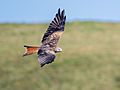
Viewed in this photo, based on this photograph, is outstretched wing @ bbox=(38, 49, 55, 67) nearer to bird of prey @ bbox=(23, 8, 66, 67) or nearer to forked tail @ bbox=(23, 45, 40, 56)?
bird of prey @ bbox=(23, 8, 66, 67)

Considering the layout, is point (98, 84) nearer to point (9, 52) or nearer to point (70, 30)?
point (9, 52)

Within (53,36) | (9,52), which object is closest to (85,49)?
(9,52)

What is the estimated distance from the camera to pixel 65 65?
40781 mm

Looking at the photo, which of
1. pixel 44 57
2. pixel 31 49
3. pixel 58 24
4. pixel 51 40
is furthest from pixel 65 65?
pixel 44 57

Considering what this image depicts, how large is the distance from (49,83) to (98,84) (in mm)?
3595

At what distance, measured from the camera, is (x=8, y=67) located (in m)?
39.3

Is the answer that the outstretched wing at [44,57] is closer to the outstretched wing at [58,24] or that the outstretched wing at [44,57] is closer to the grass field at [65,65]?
the outstretched wing at [58,24]

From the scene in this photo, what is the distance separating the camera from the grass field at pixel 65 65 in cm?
3819

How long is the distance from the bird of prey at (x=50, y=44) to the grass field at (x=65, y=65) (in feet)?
97.7

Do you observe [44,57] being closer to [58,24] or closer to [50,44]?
[50,44]

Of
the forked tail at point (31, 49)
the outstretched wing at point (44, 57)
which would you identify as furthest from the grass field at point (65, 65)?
the outstretched wing at point (44, 57)

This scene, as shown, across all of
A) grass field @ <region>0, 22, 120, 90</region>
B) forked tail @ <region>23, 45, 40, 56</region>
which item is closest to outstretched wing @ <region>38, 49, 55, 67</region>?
forked tail @ <region>23, 45, 40, 56</region>

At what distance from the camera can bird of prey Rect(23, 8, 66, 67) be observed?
630 cm

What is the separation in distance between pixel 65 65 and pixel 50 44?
112 ft
